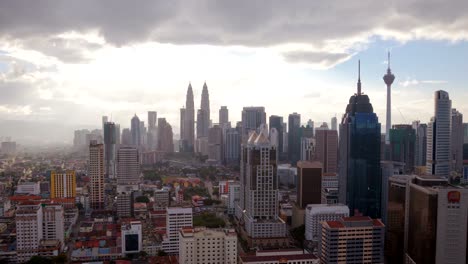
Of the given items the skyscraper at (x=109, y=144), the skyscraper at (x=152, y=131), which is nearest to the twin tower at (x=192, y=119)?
the skyscraper at (x=152, y=131)

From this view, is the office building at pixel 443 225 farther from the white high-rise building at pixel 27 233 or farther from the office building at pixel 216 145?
the office building at pixel 216 145

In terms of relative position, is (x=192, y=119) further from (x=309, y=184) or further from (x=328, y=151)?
(x=309, y=184)

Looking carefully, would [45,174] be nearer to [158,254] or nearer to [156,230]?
[156,230]

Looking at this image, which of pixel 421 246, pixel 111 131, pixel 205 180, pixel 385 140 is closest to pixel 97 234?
pixel 421 246

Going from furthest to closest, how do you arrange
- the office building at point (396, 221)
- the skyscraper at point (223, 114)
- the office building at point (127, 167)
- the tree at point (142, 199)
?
1. the skyscraper at point (223, 114)
2. the office building at point (127, 167)
3. the tree at point (142, 199)
4. the office building at point (396, 221)

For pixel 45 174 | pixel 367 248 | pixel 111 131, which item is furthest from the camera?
pixel 111 131

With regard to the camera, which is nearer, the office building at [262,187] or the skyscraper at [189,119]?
the office building at [262,187]

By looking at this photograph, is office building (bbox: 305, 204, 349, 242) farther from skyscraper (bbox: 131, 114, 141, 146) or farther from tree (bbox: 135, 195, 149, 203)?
skyscraper (bbox: 131, 114, 141, 146)

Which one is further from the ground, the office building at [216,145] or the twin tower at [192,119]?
the twin tower at [192,119]
